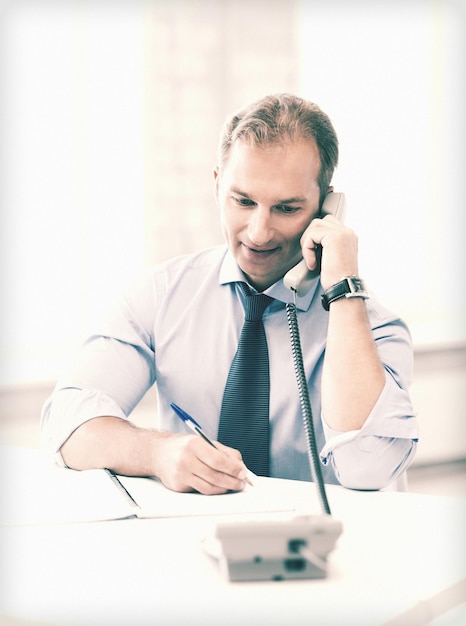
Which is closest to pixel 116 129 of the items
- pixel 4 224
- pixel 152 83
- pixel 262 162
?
pixel 152 83

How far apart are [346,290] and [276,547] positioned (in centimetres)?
Result: 73

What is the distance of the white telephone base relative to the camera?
852mm

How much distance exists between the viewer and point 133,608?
0.82 meters

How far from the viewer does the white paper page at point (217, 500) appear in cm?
115

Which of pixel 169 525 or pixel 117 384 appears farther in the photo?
pixel 117 384

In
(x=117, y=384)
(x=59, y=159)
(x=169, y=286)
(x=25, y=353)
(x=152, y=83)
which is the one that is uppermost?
(x=152, y=83)

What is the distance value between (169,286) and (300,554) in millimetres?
999

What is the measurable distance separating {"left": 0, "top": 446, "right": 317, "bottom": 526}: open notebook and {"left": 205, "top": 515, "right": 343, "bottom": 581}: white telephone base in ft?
0.90

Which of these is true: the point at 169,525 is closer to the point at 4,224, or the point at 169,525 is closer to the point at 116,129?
the point at 4,224

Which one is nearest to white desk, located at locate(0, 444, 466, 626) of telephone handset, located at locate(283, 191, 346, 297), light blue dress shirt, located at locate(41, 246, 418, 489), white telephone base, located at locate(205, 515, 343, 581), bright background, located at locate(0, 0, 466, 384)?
white telephone base, located at locate(205, 515, 343, 581)

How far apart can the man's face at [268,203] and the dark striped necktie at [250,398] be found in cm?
9

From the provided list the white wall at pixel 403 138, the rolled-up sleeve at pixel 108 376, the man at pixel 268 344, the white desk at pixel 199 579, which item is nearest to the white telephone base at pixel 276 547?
the white desk at pixel 199 579

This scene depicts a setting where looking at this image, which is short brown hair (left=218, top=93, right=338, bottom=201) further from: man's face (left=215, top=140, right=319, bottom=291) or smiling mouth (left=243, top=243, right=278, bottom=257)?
smiling mouth (left=243, top=243, right=278, bottom=257)

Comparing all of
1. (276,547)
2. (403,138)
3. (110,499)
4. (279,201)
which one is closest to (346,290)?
(279,201)
